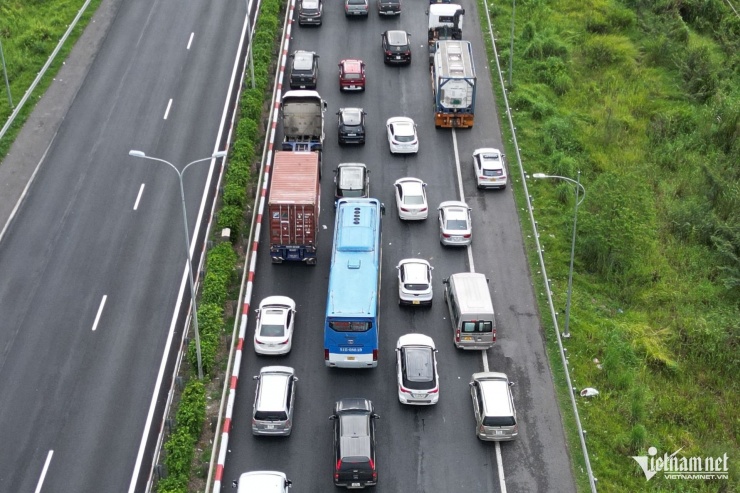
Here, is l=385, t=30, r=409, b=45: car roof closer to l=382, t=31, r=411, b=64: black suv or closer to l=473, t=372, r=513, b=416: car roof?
l=382, t=31, r=411, b=64: black suv

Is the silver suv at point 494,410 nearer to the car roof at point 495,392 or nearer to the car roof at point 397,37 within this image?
the car roof at point 495,392

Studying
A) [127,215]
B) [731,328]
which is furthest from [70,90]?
[731,328]

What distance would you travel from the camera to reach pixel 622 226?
52.3m

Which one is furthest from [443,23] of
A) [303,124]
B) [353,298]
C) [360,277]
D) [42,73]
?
[353,298]

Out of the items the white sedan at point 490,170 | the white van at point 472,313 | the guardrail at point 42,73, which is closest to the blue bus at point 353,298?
the white van at point 472,313

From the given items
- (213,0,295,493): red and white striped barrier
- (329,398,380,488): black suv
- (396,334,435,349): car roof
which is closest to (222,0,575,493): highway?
(213,0,295,493): red and white striped barrier

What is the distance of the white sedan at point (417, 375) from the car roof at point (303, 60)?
88.4 ft

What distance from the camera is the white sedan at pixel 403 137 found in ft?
197

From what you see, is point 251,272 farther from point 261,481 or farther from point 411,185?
point 261,481

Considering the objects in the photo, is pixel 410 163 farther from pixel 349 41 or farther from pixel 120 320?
pixel 120 320

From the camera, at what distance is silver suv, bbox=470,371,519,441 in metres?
41.9

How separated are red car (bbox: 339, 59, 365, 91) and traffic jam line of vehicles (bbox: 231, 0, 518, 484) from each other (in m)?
0.15

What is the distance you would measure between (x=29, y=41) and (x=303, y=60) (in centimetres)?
1927

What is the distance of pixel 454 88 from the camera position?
201ft
